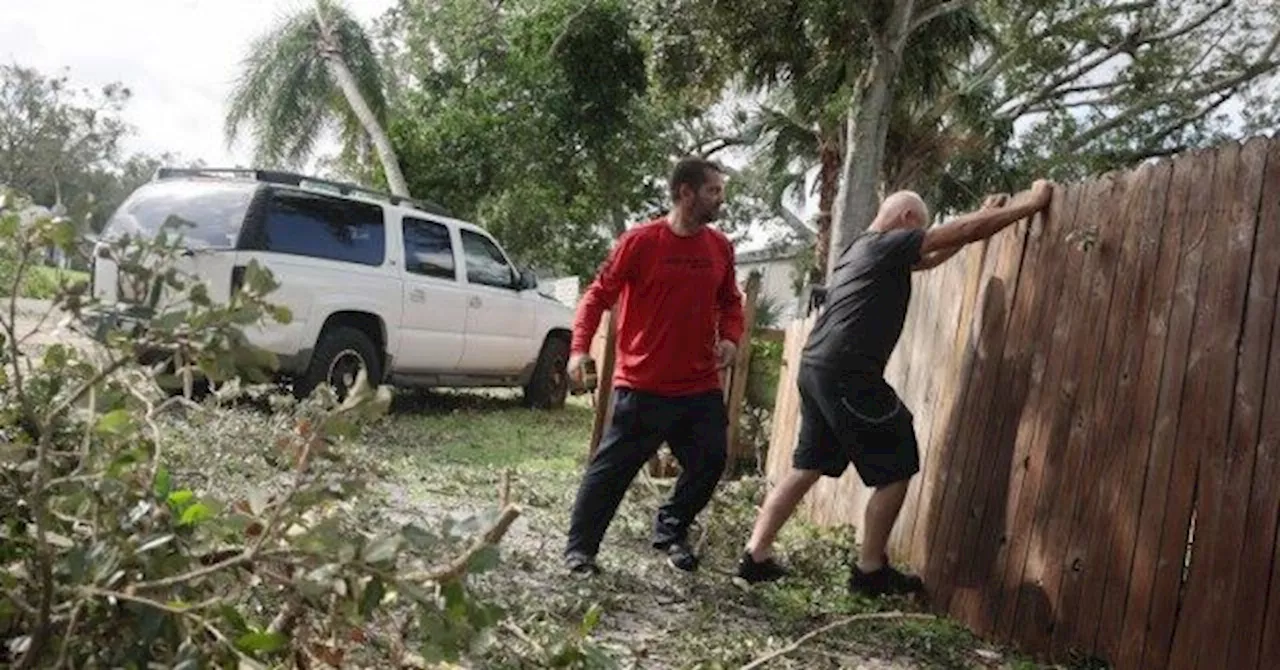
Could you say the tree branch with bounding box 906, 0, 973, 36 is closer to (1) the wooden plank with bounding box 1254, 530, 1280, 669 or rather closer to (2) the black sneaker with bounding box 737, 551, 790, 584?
(2) the black sneaker with bounding box 737, 551, 790, 584

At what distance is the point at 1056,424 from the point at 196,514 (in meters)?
2.96

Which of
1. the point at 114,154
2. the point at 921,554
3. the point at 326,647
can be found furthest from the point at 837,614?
the point at 114,154

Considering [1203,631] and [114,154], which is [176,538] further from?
[114,154]

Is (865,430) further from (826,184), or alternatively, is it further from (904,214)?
(826,184)

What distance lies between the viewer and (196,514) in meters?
1.85

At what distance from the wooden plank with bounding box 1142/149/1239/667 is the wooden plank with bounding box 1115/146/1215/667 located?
1 centimetres

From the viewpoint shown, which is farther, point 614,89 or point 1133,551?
point 614,89

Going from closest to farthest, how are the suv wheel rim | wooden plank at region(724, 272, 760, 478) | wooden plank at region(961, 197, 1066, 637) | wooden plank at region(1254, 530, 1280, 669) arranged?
wooden plank at region(1254, 530, 1280, 669), wooden plank at region(961, 197, 1066, 637), wooden plank at region(724, 272, 760, 478), the suv wheel rim

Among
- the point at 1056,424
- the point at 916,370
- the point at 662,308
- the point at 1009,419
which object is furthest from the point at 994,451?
the point at 662,308

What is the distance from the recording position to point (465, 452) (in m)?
8.64

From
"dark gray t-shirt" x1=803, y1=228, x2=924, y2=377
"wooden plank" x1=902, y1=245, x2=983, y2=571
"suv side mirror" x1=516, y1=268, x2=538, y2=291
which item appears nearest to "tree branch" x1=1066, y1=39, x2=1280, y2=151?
"suv side mirror" x1=516, y1=268, x2=538, y2=291

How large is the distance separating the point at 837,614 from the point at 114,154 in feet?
143

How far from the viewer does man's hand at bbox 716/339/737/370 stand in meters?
4.91

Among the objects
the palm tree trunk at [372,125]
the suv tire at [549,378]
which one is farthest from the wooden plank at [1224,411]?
the palm tree trunk at [372,125]
